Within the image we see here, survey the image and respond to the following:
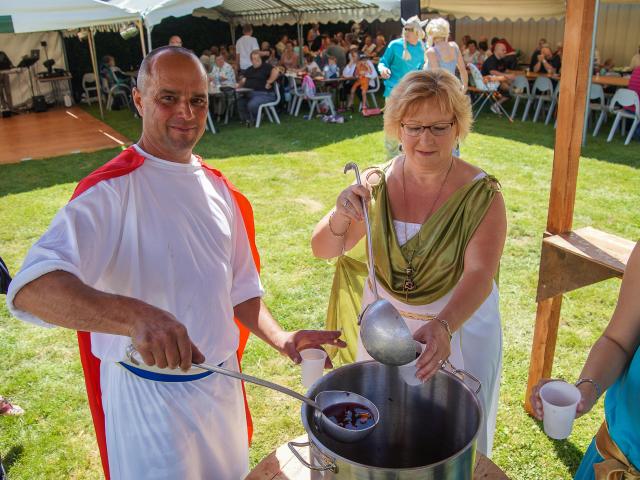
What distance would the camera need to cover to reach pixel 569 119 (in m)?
2.65

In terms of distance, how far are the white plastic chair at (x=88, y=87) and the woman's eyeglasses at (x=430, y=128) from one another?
15799 mm

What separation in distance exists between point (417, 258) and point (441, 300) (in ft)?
0.66

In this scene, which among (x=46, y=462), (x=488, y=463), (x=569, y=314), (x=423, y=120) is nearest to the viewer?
(x=488, y=463)

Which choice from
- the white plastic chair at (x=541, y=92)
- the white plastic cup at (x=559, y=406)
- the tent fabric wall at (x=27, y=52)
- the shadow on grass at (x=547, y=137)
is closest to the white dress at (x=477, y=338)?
the white plastic cup at (x=559, y=406)

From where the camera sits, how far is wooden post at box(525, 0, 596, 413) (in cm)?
253

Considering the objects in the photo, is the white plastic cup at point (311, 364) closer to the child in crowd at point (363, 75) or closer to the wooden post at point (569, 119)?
the wooden post at point (569, 119)

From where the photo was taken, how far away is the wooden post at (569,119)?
253 cm

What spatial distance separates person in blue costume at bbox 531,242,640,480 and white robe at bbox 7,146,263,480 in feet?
3.21

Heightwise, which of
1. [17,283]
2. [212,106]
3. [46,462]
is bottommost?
[46,462]

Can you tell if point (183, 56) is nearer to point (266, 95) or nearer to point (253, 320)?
point (253, 320)

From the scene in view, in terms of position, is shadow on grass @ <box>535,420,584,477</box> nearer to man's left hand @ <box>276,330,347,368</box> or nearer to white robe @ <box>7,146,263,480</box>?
man's left hand @ <box>276,330,347,368</box>

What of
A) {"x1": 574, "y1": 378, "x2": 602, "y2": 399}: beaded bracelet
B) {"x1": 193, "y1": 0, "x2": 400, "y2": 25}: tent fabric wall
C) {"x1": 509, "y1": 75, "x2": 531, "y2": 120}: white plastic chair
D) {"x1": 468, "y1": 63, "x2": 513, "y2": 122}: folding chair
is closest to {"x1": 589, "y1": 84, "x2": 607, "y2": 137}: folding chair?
{"x1": 509, "y1": 75, "x2": 531, "y2": 120}: white plastic chair

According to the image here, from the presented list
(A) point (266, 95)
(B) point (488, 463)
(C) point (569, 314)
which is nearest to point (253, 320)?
(B) point (488, 463)

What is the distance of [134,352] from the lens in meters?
1.28
